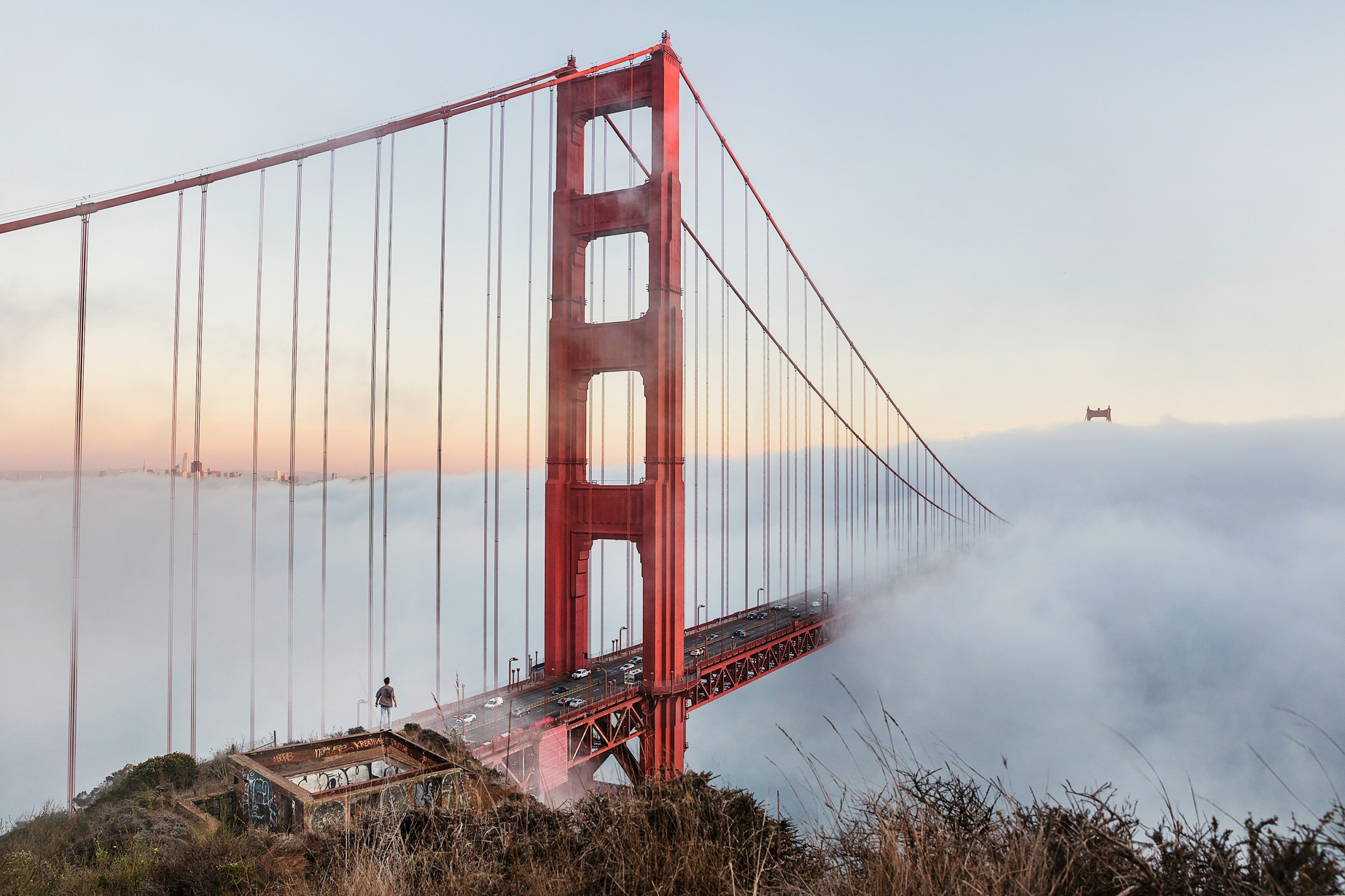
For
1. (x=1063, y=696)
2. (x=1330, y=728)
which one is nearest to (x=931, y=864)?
(x=1063, y=696)

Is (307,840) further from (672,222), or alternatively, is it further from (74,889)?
(672,222)

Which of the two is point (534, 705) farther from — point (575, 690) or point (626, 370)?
point (626, 370)

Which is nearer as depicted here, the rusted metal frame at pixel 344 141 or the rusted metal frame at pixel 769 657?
the rusted metal frame at pixel 344 141

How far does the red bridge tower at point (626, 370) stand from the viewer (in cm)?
1719

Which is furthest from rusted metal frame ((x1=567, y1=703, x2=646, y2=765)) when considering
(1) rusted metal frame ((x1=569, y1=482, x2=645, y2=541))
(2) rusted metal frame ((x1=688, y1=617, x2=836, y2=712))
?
(1) rusted metal frame ((x1=569, y1=482, x2=645, y2=541))

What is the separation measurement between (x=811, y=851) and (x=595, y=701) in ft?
42.9

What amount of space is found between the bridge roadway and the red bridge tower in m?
0.83

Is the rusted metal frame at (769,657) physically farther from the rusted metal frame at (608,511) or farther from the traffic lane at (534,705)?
the rusted metal frame at (608,511)

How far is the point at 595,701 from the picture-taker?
51.6ft

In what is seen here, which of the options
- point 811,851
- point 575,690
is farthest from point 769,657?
point 811,851

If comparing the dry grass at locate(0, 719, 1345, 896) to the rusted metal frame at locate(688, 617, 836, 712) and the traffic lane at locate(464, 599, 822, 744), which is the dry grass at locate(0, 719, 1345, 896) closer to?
the traffic lane at locate(464, 599, 822, 744)

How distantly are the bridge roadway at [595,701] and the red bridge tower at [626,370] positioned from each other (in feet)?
2.71

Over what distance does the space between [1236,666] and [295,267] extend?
83.3m

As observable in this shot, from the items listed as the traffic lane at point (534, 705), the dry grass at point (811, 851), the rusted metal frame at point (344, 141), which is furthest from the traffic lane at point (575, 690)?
the rusted metal frame at point (344, 141)
